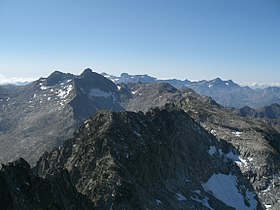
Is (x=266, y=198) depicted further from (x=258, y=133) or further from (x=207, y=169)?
(x=258, y=133)

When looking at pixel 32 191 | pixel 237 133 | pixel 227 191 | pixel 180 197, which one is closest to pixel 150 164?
pixel 180 197

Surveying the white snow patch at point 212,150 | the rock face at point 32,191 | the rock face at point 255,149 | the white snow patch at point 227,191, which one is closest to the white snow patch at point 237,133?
the rock face at point 255,149

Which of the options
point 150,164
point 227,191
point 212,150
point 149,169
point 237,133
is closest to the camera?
point 149,169

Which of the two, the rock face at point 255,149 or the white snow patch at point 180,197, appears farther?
the rock face at point 255,149

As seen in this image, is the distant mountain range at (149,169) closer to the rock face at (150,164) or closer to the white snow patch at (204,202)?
the rock face at (150,164)

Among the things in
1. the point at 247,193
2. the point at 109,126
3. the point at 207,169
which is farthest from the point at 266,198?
the point at 109,126

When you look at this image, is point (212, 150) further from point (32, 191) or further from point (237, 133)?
point (32, 191)
